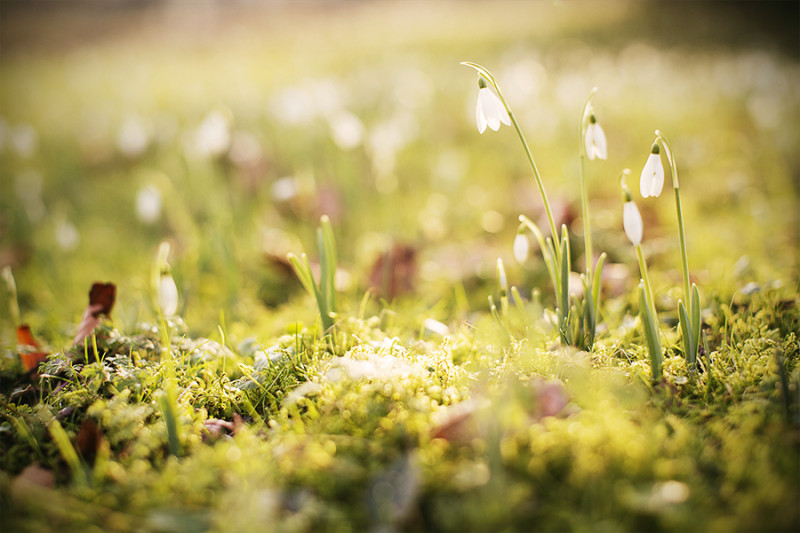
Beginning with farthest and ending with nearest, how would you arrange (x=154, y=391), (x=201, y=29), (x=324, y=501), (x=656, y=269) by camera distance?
(x=201, y=29), (x=656, y=269), (x=154, y=391), (x=324, y=501)

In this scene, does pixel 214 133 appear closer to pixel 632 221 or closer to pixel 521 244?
pixel 521 244

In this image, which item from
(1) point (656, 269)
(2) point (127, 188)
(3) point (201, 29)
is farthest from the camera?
(3) point (201, 29)

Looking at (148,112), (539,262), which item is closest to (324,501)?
(539,262)

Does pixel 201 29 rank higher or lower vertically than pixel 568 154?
higher

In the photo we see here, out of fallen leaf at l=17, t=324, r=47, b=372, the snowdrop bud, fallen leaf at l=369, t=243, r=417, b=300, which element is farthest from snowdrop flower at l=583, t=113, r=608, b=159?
fallen leaf at l=17, t=324, r=47, b=372

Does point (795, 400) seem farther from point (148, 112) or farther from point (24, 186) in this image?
point (148, 112)

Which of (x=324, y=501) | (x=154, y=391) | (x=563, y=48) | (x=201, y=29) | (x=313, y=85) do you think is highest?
(x=201, y=29)

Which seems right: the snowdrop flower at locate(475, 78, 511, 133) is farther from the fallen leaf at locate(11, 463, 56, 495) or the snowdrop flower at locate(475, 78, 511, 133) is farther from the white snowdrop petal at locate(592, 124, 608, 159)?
the fallen leaf at locate(11, 463, 56, 495)
